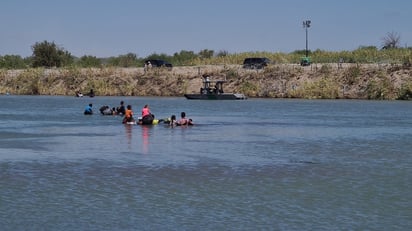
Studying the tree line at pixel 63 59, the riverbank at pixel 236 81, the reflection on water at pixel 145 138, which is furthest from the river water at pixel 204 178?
the tree line at pixel 63 59

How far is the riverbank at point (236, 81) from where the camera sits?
95.7m

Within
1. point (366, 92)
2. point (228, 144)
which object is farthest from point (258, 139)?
point (366, 92)

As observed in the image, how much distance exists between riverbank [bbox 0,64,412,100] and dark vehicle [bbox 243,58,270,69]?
4.19ft

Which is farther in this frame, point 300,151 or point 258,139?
point 258,139

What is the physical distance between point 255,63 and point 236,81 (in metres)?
5.95

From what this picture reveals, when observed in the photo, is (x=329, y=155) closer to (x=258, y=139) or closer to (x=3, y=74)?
(x=258, y=139)

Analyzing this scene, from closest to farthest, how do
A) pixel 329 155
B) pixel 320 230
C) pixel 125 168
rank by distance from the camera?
pixel 320 230 < pixel 125 168 < pixel 329 155

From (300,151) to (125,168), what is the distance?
343 inches

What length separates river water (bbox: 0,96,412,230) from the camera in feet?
63.7

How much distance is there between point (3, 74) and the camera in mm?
120625

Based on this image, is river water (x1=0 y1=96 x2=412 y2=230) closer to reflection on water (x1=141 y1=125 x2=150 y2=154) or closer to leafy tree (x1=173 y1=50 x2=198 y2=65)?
reflection on water (x1=141 y1=125 x2=150 y2=154)

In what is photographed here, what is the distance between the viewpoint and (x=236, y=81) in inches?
4122

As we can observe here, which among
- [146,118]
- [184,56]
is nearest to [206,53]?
[184,56]

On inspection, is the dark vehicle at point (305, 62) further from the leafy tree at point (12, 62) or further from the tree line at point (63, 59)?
the leafy tree at point (12, 62)
